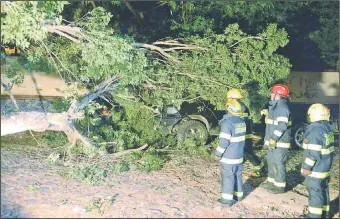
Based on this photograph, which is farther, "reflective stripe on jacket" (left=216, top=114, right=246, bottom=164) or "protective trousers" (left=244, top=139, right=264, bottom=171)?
"protective trousers" (left=244, top=139, right=264, bottom=171)

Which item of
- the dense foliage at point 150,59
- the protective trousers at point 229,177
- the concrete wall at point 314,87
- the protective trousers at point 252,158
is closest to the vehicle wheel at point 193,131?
the dense foliage at point 150,59

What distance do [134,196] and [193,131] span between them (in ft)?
10.3

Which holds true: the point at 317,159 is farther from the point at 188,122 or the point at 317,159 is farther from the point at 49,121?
the point at 49,121

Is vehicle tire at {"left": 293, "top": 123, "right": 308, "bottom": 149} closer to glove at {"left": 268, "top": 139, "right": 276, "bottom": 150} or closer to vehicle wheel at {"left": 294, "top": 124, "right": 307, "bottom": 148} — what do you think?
vehicle wheel at {"left": 294, "top": 124, "right": 307, "bottom": 148}

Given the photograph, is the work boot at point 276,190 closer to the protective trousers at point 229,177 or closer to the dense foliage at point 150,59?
the protective trousers at point 229,177

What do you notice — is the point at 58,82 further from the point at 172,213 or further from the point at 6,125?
the point at 172,213

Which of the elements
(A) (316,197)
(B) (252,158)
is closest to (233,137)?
(A) (316,197)

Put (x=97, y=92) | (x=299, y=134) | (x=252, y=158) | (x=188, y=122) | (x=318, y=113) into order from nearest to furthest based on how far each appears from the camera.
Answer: (x=318, y=113), (x=252, y=158), (x=97, y=92), (x=188, y=122), (x=299, y=134)

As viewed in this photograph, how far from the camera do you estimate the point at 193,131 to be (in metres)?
7.94

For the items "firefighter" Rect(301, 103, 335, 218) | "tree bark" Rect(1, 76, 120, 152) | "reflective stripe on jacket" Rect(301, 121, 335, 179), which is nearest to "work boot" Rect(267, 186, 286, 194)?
"firefighter" Rect(301, 103, 335, 218)

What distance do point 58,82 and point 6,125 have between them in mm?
6161

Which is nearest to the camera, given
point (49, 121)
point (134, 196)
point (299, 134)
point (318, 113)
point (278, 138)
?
point (318, 113)

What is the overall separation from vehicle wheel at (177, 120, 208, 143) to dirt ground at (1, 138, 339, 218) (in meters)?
1.49

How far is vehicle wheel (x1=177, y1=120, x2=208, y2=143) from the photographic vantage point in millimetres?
7797
